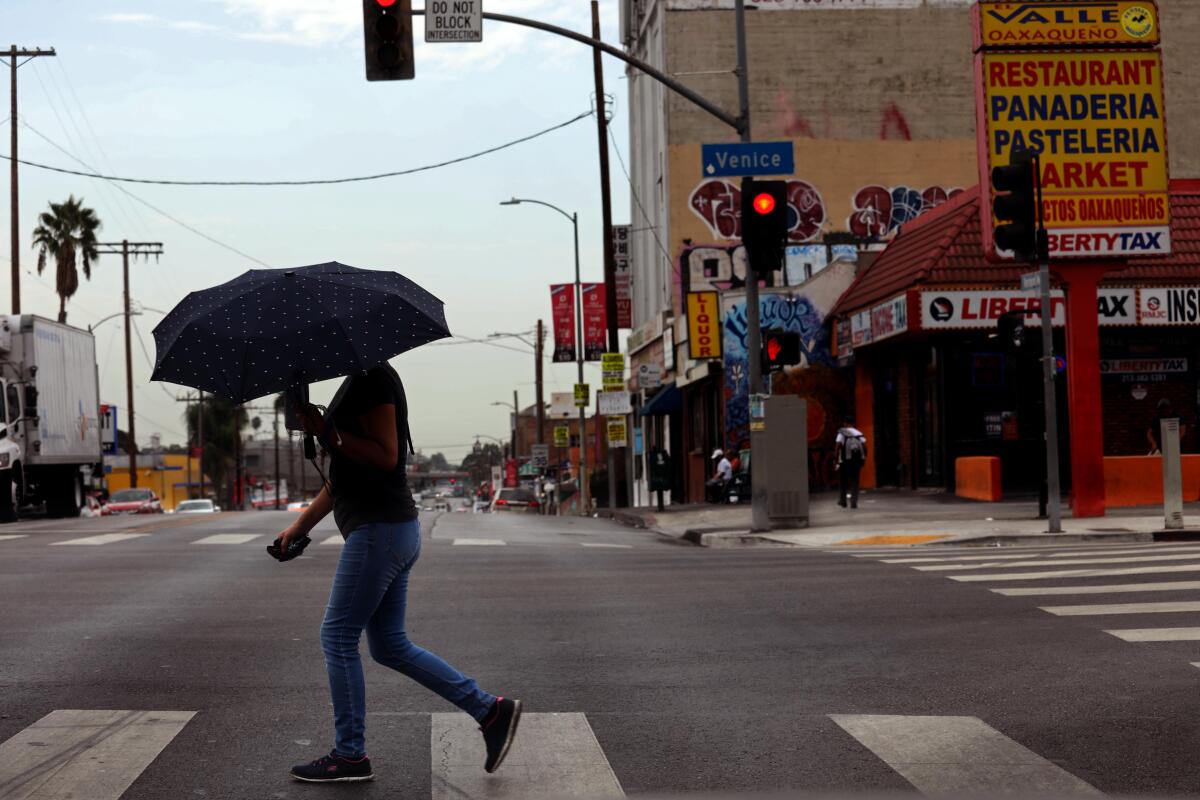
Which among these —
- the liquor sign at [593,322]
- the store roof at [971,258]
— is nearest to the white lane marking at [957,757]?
the store roof at [971,258]

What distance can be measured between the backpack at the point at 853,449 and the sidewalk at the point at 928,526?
2.83 ft

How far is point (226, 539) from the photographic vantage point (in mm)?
21062

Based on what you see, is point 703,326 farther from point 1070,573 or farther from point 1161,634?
point 1161,634

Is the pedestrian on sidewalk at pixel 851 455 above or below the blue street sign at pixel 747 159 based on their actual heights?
below

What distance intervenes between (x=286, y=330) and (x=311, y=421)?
37 cm

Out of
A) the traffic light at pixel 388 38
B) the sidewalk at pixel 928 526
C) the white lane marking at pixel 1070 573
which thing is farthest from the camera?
the sidewalk at pixel 928 526


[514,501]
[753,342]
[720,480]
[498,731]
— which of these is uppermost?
[753,342]

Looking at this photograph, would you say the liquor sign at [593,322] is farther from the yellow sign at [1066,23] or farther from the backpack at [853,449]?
the yellow sign at [1066,23]

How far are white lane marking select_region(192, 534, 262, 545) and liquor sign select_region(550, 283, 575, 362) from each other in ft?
110

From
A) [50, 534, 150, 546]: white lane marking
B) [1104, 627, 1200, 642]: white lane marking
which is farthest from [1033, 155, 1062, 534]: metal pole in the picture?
[50, 534, 150, 546]: white lane marking

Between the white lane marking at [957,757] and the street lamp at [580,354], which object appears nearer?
the white lane marking at [957,757]

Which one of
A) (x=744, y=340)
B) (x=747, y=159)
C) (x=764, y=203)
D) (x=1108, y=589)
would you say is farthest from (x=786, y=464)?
(x=744, y=340)

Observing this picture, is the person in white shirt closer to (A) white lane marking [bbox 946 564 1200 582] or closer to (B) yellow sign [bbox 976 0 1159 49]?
(B) yellow sign [bbox 976 0 1159 49]

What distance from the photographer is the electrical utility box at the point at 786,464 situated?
22.7 m
